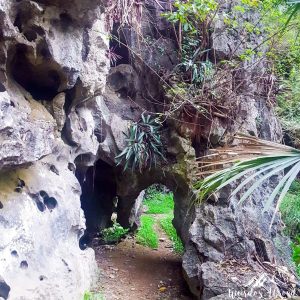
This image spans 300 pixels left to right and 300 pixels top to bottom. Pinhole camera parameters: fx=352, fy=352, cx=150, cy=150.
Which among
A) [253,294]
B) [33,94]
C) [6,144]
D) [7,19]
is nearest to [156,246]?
[253,294]

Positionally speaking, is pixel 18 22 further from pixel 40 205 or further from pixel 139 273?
pixel 139 273

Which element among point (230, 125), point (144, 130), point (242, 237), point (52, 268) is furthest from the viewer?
point (144, 130)

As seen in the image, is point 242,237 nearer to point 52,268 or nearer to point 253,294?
point 253,294

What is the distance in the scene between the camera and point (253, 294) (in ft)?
15.1

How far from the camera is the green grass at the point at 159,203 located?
1349 cm

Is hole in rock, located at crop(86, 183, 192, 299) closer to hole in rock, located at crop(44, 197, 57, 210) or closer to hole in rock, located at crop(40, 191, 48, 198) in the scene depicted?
hole in rock, located at crop(44, 197, 57, 210)

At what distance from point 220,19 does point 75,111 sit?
3.60 metres

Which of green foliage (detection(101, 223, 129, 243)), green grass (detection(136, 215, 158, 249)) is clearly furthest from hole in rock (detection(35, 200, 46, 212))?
green grass (detection(136, 215, 158, 249))

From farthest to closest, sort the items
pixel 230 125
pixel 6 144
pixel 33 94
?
pixel 230 125 < pixel 33 94 < pixel 6 144

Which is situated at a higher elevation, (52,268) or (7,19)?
(7,19)

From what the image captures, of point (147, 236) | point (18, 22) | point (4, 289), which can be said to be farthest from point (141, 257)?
point (18, 22)

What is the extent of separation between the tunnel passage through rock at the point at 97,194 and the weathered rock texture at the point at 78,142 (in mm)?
698

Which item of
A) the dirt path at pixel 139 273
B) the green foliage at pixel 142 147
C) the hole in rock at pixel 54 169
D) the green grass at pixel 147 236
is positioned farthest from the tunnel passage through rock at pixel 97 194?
the hole in rock at pixel 54 169

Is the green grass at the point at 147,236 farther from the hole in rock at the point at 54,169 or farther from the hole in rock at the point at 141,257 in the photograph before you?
the hole in rock at the point at 54,169
